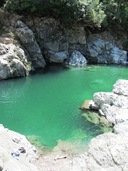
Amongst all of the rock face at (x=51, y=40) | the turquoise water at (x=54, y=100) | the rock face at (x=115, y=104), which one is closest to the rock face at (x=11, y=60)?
the turquoise water at (x=54, y=100)

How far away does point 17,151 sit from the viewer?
14.4 metres

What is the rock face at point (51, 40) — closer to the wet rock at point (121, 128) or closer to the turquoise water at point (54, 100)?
the turquoise water at point (54, 100)

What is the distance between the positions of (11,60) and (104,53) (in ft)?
50.1

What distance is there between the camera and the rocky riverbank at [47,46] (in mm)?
31062

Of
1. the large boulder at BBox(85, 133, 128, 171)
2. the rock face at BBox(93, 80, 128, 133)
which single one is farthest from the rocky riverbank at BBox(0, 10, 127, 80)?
the large boulder at BBox(85, 133, 128, 171)

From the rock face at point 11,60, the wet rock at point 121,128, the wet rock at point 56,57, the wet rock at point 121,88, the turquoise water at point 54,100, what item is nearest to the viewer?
the wet rock at point 121,128

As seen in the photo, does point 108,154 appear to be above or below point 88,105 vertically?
above

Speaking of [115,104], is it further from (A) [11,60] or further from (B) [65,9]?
(B) [65,9]

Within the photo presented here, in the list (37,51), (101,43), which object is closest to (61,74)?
(37,51)

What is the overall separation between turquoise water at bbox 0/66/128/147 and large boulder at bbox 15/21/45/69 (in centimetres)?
155

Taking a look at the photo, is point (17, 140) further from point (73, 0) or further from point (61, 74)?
point (73, 0)

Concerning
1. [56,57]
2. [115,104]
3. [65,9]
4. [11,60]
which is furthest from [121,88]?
[65,9]

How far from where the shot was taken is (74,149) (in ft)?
54.3

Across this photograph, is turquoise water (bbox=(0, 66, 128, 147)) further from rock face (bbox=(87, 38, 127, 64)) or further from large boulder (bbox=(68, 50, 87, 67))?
rock face (bbox=(87, 38, 127, 64))
